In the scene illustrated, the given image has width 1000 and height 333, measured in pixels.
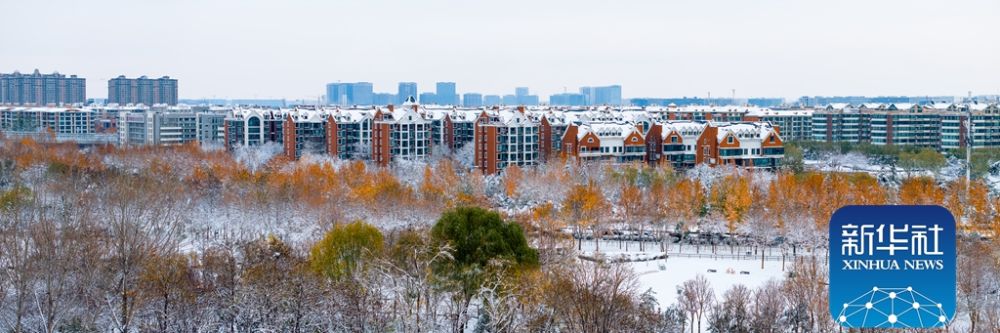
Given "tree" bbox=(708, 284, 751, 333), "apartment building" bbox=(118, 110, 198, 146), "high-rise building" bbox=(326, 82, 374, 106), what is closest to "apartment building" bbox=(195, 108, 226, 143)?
"apartment building" bbox=(118, 110, 198, 146)

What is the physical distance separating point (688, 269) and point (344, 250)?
4026mm

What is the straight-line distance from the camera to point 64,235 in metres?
8.38

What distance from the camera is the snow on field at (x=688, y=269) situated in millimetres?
10305

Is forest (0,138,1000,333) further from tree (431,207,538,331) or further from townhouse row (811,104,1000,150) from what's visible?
townhouse row (811,104,1000,150)

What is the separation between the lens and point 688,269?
37.5 feet

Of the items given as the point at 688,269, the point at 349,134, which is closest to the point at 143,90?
the point at 349,134

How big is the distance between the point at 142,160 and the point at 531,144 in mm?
7264

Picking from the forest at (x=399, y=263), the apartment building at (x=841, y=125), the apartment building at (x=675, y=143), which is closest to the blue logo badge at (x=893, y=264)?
the forest at (x=399, y=263)

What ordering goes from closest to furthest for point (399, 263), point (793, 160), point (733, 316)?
point (733, 316) → point (399, 263) → point (793, 160)

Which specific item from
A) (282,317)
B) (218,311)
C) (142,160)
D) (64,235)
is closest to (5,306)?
(64,235)

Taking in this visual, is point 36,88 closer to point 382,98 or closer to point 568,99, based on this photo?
point 382,98

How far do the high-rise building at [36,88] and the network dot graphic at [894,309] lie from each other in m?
48.0

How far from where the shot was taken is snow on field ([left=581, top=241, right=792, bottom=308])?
10.3 meters

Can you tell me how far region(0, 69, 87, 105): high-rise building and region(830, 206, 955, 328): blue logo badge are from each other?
158 feet
